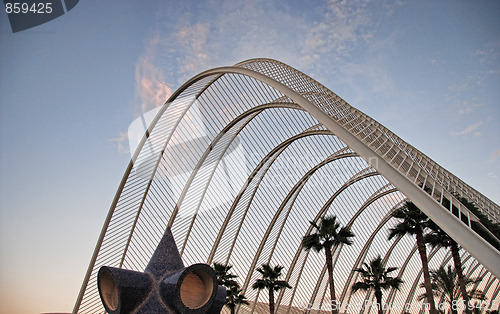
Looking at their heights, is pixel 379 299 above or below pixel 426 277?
above

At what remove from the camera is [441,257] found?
55594 millimetres

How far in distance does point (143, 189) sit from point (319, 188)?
765 inches

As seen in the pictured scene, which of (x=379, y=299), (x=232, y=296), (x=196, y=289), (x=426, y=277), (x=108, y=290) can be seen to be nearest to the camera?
(x=196, y=289)

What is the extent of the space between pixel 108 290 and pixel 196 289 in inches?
124

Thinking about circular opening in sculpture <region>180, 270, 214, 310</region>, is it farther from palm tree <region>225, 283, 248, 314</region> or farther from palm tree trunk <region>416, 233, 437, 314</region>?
palm tree <region>225, 283, 248, 314</region>

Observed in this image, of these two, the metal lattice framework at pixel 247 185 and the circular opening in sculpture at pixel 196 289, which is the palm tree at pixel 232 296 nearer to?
the metal lattice framework at pixel 247 185

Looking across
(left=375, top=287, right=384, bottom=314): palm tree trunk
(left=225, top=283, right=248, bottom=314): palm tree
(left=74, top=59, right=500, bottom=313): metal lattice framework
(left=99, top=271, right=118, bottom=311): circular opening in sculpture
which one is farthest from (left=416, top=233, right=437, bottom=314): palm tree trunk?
(left=99, top=271, right=118, bottom=311): circular opening in sculpture

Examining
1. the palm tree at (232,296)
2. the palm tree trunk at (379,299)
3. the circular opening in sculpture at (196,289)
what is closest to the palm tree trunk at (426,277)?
the palm tree trunk at (379,299)

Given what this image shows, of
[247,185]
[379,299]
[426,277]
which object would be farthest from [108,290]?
[379,299]

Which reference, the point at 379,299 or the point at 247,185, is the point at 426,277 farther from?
the point at 247,185

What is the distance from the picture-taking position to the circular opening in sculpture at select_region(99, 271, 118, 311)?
42.1 ft

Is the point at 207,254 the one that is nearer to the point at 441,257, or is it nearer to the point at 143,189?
the point at 143,189

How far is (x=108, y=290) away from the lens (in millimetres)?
13008

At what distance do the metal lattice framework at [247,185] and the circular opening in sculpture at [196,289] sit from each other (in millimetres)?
11302
